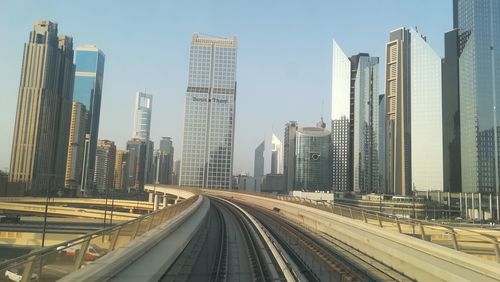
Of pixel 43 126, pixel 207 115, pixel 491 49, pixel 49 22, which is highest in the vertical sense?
pixel 49 22

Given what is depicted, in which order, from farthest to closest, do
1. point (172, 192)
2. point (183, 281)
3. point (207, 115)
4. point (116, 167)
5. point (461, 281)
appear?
point (207, 115)
point (116, 167)
point (172, 192)
point (183, 281)
point (461, 281)

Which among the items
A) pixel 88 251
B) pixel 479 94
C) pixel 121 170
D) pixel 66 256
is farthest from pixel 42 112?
pixel 66 256

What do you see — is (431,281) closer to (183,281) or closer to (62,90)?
(183,281)

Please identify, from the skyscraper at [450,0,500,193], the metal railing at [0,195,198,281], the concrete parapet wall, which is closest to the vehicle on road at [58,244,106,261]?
the metal railing at [0,195,198,281]

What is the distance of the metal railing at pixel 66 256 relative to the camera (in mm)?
6242

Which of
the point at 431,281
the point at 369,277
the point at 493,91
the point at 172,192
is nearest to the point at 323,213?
the point at 369,277

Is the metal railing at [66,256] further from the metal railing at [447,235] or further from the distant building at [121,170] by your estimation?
the distant building at [121,170]

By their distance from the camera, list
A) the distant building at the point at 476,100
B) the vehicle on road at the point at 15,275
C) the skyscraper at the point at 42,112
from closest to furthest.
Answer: the vehicle on road at the point at 15,275 → the distant building at the point at 476,100 → the skyscraper at the point at 42,112

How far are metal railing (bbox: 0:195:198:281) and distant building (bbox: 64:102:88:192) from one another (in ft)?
510

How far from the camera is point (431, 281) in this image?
44.8 ft

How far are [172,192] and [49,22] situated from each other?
104 metres

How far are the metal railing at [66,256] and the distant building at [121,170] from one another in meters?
157

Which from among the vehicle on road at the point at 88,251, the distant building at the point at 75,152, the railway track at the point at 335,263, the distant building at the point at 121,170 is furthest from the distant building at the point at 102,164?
the vehicle on road at the point at 88,251

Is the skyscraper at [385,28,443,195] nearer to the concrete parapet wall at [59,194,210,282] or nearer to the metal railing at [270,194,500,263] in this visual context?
the metal railing at [270,194,500,263]
